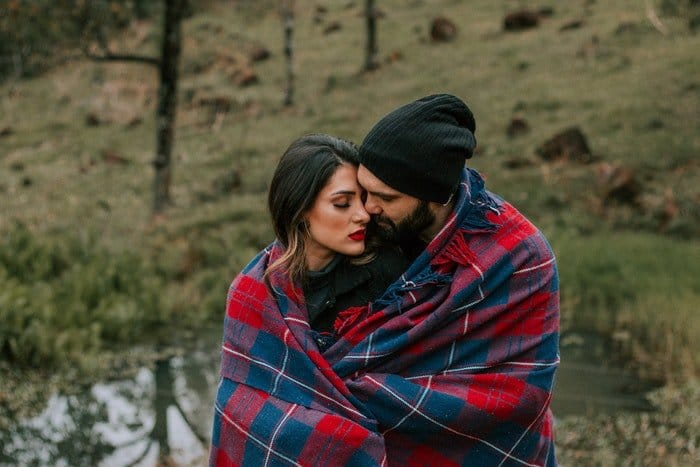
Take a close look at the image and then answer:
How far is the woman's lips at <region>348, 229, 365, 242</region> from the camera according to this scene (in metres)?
2.94

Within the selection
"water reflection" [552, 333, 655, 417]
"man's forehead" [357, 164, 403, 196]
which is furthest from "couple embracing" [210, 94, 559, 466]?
"water reflection" [552, 333, 655, 417]

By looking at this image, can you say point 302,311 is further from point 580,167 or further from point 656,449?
point 580,167

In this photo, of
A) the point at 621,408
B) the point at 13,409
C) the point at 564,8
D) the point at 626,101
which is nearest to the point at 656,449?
the point at 621,408

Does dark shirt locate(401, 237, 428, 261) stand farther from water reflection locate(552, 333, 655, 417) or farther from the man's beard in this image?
water reflection locate(552, 333, 655, 417)

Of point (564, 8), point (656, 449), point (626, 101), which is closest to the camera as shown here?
point (656, 449)

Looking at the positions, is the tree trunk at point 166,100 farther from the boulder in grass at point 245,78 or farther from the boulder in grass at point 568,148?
the boulder in grass at point 245,78

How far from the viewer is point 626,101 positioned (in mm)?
16062

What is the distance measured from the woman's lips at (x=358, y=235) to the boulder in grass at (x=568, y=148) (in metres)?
11.0

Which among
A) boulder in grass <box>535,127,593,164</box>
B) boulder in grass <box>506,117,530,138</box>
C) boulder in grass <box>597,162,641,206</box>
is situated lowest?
boulder in grass <box>506,117,530,138</box>

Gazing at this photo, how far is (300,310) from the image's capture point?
9.62 feet

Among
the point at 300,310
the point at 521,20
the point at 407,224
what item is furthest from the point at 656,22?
the point at 300,310

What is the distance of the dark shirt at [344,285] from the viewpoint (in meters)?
2.96

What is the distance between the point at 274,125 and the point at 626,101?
7.27 m

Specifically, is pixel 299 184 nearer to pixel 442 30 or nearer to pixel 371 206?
pixel 371 206
